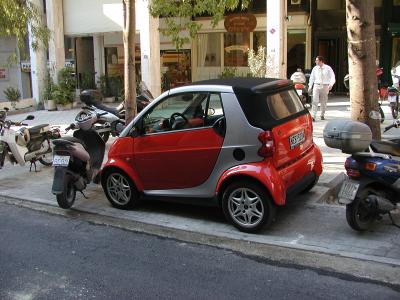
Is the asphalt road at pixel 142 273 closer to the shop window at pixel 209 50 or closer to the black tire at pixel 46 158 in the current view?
the black tire at pixel 46 158

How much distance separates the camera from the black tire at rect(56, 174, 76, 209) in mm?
6870

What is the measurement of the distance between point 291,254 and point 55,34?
16.7 meters

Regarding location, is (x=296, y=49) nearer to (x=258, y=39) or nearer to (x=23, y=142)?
(x=258, y=39)

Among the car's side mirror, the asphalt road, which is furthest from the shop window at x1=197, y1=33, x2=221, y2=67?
the asphalt road

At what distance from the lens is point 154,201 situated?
7254 mm

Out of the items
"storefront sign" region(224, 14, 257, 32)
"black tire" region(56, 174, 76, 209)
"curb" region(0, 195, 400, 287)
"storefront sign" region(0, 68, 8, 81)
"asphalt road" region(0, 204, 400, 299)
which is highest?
"storefront sign" region(224, 14, 257, 32)

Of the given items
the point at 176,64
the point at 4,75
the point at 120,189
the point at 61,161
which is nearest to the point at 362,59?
the point at 120,189

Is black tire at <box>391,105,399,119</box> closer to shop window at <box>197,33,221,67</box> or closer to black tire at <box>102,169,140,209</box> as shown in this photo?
black tire at <box>102,169,140,209</box>

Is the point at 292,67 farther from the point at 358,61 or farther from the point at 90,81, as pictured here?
the point at 358,61

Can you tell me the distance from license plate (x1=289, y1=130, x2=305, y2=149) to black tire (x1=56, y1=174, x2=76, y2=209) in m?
3.11

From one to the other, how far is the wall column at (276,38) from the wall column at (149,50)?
4.06 m

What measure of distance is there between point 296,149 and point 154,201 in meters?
2.31

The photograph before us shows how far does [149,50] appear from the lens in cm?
1750

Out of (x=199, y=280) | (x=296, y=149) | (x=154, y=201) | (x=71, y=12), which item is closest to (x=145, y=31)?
(x=71, y=12)
